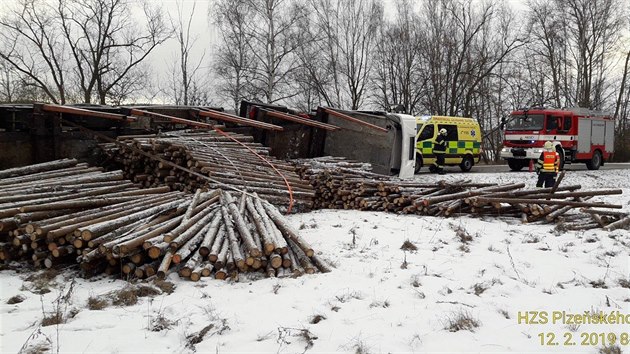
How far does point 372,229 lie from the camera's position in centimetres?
761

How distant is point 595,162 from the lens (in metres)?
22.3

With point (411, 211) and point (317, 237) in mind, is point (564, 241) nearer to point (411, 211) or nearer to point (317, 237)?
point (411, 211)

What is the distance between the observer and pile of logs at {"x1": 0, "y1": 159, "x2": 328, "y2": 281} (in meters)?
5.10

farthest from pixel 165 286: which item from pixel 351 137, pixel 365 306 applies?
pixel 351 137

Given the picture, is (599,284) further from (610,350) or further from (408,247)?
(408,247)

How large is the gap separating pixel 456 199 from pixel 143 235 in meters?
6.06

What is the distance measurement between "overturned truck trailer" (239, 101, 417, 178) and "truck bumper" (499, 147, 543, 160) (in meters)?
8.67

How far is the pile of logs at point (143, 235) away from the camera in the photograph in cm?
510

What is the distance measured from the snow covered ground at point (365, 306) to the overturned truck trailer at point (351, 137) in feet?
20.0

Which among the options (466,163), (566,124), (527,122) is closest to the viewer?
(527,122)

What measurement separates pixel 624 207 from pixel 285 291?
28.6 ft

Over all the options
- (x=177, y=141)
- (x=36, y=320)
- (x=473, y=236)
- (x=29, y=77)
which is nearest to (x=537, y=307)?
(x=473, y=236)

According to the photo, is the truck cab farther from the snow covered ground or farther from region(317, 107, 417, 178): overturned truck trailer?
the snow covered ground

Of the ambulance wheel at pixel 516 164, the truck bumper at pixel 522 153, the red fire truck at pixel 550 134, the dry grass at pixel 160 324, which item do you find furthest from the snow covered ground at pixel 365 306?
the ambulance wheel at pixel 516 164
